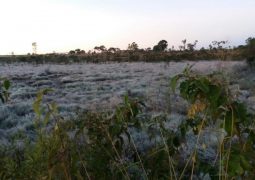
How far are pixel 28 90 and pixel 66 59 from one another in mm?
23157

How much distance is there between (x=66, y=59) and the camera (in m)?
39.2

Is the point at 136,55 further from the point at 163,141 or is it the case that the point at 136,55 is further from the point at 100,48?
the point at 163,141

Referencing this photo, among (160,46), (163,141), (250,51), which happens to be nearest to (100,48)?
(160,46)

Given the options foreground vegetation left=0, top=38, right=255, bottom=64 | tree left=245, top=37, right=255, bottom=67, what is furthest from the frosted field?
foreground vegetation left=0, top=38, right=255, bottom=64

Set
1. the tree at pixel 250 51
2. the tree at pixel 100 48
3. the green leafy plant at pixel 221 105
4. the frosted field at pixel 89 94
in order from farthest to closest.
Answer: the tree at pixel 100 48, the tree at pixel 250 51, the frosted field at pixel 89 94, the green leafy plant at pixel 221 105

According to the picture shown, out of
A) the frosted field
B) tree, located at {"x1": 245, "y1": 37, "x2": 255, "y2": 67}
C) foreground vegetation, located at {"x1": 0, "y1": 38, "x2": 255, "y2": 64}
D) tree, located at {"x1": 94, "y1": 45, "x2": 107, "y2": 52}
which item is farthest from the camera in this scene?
tree, located at {"x1": 94, "y1": 45, "x2": 107, "y2": 52}

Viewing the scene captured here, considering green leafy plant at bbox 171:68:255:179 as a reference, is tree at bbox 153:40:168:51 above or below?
below

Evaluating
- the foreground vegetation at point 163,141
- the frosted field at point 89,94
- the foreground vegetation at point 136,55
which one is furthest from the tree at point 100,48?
the foreground vegetation at point 163,141

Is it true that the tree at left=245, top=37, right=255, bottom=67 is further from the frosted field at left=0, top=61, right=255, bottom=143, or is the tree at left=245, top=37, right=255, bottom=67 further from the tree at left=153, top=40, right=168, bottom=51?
the tree at left=153, top=40, right=168, bottom=51

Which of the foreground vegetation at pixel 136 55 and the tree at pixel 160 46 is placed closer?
the foreground vegetation at pixel 136 55

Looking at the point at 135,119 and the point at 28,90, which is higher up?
the point at 135,119

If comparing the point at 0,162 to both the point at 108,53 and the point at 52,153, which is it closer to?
the point at 52,153

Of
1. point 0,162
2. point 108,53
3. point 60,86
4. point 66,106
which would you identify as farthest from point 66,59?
point 0,162

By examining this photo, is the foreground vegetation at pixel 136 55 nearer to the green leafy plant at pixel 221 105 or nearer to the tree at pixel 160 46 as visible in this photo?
the tree at pixel 160 46
